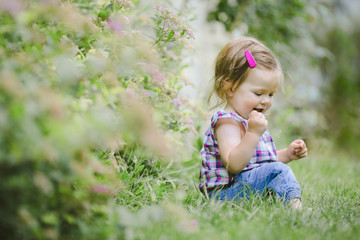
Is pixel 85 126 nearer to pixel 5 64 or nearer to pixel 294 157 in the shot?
pixel 5 64

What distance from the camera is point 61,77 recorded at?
3.59ft

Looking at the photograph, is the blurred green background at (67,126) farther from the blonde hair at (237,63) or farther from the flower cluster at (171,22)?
the blonde hair at (237,63)

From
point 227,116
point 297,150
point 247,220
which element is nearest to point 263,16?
point 297,150

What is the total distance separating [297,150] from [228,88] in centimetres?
50

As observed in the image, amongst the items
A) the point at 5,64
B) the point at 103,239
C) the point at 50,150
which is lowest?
the point at 103,239

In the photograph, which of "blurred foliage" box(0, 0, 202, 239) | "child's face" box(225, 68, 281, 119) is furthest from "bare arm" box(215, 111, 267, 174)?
"blurred foliage" box(0, 0, 202, 239)

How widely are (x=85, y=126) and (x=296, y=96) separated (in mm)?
5034

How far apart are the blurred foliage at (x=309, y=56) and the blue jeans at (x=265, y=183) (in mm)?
1125

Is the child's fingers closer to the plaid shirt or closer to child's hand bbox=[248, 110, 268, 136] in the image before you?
the plaid shirt

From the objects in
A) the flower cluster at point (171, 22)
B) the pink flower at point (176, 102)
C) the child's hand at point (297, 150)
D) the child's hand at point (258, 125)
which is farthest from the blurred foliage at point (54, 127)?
the child's hand at point (297, 150)

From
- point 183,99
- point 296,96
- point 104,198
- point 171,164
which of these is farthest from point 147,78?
point 296,96

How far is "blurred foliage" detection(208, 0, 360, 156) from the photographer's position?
4047 millimetres

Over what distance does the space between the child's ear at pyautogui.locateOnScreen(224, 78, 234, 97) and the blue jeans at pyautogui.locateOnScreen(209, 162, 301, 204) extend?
42 cm

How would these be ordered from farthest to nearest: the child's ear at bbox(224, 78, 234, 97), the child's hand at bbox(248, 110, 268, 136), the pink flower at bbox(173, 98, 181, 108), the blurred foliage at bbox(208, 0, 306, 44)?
1. the blurred foliage at bbox(208, 0, 306, 44)
2. the pink flower at bbox(173, 98, 181, 108)
3. the child's ear at bbox(224, 78, 234, 97)
4. the child's hand at bbox(248, 110, 268, 136)
